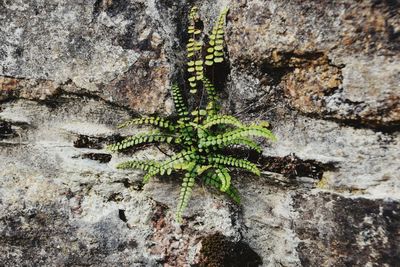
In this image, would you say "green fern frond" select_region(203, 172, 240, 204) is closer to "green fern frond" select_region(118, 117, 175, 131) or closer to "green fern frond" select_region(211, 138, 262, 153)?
"green fern frond" select_region(211, 138, 262, 153)

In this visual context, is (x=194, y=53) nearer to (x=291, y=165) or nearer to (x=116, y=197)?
(x=291, y=165)

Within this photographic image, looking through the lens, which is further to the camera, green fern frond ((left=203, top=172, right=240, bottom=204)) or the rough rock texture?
green fern frond ((left=203, top=172, right=240, bottom=204))

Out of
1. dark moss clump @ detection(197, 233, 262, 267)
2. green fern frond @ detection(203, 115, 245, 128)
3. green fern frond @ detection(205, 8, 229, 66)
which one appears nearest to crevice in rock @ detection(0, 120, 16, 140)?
green fern frond @ detection(203, 115, 245, 128)

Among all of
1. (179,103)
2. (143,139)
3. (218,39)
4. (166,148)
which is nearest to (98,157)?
(143,139)

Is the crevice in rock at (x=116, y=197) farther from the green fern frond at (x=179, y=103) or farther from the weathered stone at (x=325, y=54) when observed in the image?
the weathered stone at (x=325, y=54)

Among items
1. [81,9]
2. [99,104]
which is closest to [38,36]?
[81,9]
